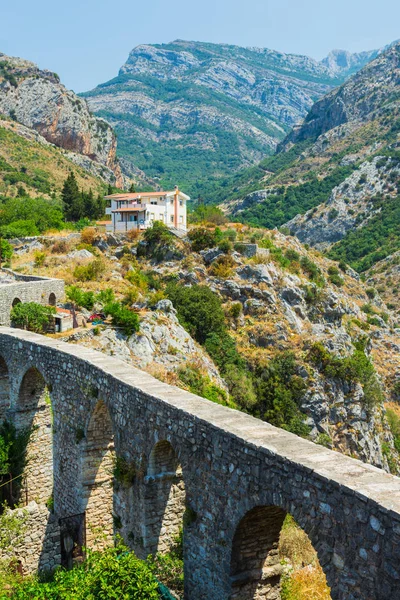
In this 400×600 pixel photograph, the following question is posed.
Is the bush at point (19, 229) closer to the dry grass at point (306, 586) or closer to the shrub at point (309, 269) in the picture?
the shrub at point (309, 269)

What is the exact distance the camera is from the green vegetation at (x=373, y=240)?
8056 cm

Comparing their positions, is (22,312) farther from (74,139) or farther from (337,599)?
(74,139)

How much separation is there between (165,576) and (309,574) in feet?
7.46

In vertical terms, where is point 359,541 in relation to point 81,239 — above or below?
below

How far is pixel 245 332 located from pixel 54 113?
86563 mm

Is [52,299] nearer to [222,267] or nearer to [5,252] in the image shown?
[5,252]

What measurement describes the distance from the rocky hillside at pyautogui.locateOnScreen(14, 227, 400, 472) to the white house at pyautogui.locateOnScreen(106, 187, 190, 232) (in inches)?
166

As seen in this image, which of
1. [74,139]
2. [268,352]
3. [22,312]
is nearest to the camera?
[22,312]

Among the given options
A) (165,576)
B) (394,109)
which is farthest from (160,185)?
(165,576)

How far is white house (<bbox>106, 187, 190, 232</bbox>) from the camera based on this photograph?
4688cm

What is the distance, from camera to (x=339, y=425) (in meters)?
33.0

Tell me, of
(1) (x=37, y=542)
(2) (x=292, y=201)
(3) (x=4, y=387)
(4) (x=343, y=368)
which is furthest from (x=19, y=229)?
(2) (x=292, y=201)

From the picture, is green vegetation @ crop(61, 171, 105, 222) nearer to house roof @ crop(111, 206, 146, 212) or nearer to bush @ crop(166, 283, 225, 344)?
house roof @ crop(111, 206, 146, 212)

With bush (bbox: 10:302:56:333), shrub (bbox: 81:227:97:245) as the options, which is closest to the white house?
shrub (bbox: 81:227:97:245)
